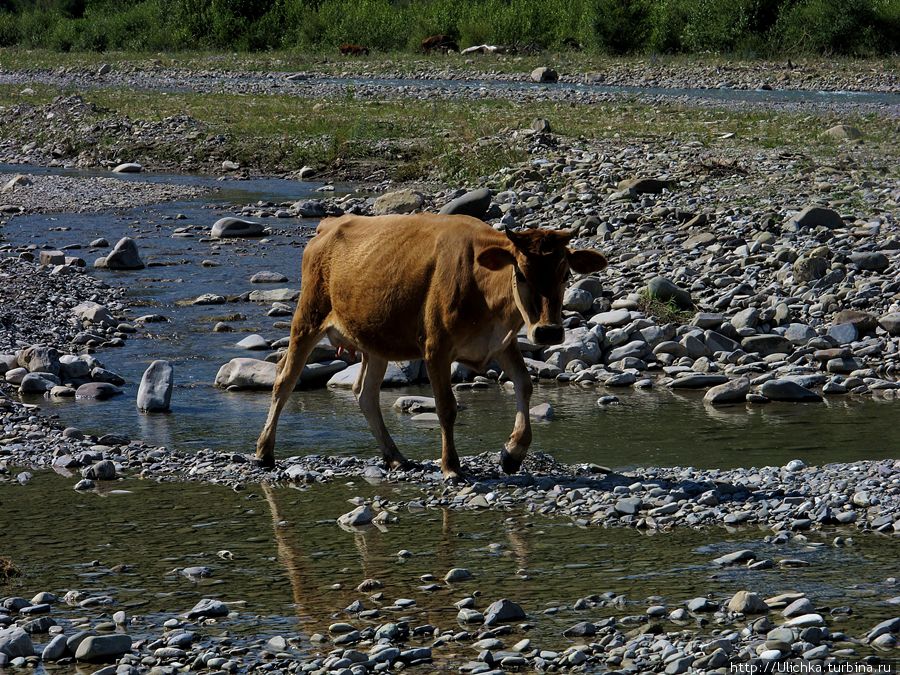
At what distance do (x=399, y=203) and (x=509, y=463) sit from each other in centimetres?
1418

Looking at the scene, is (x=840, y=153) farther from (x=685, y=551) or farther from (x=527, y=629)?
(x=527, y=629)

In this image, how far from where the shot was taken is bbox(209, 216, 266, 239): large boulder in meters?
24.1

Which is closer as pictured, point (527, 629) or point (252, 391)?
point (527, 629)

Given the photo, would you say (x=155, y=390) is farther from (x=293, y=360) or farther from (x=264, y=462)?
(x=264, y=462)

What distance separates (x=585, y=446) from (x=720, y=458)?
118 cm

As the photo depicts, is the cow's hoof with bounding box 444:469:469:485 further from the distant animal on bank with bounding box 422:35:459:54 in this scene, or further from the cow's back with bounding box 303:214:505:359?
the distant animal on bank with bounding box 422:35:459:54

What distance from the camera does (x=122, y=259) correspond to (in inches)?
835

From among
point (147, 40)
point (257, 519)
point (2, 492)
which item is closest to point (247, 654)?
point (257, 519)

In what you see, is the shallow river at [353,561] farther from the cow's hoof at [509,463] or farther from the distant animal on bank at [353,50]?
the distant animal on bank at [353,50]

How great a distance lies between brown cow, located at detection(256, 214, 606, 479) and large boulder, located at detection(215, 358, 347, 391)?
2.83 meters

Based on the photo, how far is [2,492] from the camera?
10445 millimetres

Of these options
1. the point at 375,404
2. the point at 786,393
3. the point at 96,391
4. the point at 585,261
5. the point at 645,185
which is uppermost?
the point at 585,261

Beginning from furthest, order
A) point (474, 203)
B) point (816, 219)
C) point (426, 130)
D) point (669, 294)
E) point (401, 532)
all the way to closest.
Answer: point (426, 130)
point (474, 203)
point (816, 219)
point (669, 294)
point (401, 532)

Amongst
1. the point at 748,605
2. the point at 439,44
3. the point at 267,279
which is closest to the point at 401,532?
the point at 748,605
